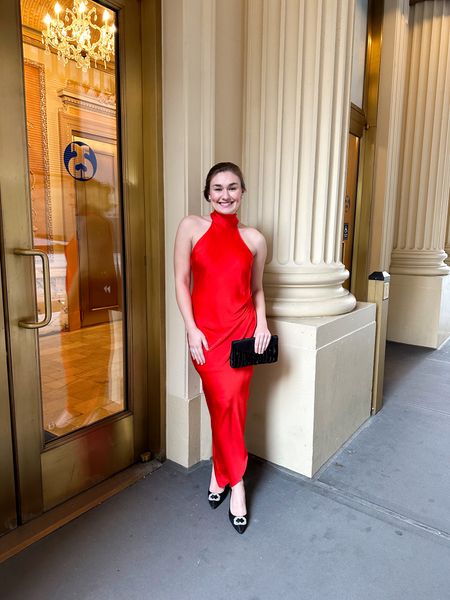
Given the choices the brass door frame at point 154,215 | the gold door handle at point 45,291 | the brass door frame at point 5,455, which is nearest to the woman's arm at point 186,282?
the brass door frame at point 154,215

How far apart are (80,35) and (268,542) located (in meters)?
2.69

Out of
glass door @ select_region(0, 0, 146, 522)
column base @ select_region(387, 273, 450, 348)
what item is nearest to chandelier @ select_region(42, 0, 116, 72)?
glass door @ select_region(0, 0, 146, 522)

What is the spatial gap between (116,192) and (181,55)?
0.82 m

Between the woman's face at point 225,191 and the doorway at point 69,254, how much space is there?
0.63 m

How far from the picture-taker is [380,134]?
16.0 ft

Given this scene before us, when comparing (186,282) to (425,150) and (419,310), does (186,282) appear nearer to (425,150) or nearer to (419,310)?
(419,310)

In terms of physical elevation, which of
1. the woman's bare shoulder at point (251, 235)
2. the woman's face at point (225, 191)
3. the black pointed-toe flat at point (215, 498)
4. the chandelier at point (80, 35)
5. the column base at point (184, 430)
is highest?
the chandelier at point (80, 35)

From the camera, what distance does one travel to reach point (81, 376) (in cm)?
244

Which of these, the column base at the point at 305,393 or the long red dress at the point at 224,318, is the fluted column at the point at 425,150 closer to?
the column base at the point at 305,393

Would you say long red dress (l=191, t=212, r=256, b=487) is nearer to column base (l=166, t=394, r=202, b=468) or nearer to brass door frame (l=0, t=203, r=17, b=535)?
column base (l=166, t=394, r=202, b=468)

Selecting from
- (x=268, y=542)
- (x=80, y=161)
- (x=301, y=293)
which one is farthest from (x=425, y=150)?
(x=268, y=542)

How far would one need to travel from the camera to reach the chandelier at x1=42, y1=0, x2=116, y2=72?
2102 millimetres

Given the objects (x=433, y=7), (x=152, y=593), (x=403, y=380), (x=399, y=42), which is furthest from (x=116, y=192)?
(x=433, y=7)

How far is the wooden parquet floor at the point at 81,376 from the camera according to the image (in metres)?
2.27
